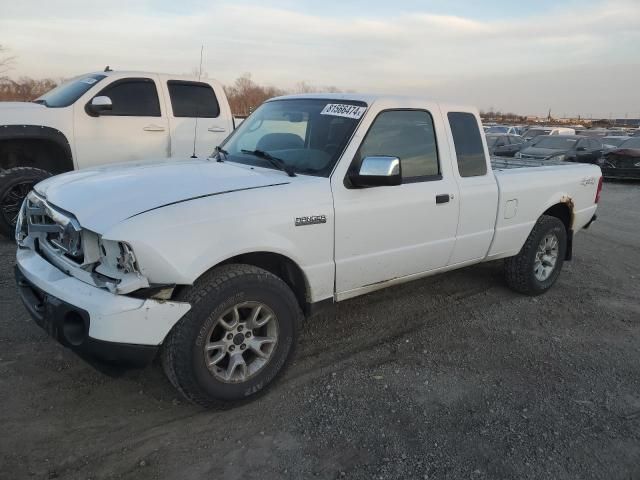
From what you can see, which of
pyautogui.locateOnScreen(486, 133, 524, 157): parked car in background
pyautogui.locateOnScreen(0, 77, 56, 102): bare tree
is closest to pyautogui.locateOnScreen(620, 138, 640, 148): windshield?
pyautogui.locateOnScreen(486, 133, 524, 157): parked car in background

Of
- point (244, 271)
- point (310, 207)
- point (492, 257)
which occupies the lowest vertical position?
point (492, 257)

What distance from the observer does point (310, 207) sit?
3324mm

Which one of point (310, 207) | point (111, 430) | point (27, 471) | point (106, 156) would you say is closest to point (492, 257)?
point (310, 207)

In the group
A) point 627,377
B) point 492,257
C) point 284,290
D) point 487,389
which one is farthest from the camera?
point 492,257

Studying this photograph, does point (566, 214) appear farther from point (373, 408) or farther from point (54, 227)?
point (54, 227)

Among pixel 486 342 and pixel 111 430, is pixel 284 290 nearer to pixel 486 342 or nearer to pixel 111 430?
pixel 111 430

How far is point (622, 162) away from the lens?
625 inches

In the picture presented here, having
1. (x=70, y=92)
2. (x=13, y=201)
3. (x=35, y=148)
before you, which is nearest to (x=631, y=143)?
(x=70, y=92)

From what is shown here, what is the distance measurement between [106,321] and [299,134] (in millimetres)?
1999

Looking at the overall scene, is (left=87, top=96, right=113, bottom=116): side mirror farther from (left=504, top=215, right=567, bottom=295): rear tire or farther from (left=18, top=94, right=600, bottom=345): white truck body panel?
(left=504, top=215, right=567, bottom=295): rear tire

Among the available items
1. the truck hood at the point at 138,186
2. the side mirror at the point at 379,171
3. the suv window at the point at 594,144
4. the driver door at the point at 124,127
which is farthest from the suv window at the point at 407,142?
the suv window at the point at 594,144

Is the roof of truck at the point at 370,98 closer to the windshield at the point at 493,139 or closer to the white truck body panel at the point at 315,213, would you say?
the white truck body panel at the point at 315,213

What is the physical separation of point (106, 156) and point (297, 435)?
17.2 feet

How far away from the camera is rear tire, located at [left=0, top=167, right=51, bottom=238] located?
19.9 feet
